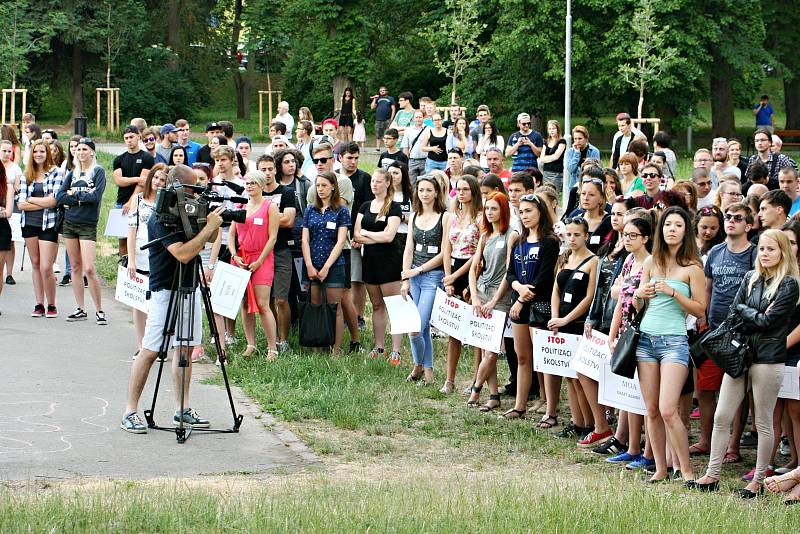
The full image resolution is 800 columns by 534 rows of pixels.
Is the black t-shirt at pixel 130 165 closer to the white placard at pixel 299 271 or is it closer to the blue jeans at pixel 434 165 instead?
the white placard at pixel 299 271

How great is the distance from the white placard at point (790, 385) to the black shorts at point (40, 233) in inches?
375

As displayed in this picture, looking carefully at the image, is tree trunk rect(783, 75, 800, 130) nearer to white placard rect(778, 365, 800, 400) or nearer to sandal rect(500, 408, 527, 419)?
sandal rect(500, 408, 527, 419)

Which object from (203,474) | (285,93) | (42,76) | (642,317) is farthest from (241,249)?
(285,93)

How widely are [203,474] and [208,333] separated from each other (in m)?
5.63

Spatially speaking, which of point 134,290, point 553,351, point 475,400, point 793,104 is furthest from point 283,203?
point 793,104

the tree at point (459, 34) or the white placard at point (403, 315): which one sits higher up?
the tree at point (459, 34)

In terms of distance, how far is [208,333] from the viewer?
14492mm

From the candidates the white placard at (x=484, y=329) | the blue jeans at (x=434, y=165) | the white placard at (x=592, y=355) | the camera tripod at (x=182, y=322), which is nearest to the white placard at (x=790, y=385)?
the white placard at (x=592, y=355)

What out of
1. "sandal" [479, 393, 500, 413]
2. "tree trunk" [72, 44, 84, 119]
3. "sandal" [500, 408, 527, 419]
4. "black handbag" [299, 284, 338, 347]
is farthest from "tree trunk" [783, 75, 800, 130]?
"sandal" [500, 408, 527, 419]

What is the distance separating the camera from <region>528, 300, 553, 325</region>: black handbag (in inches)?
428

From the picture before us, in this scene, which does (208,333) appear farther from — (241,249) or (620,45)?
(620,45)

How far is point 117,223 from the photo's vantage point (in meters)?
15.2

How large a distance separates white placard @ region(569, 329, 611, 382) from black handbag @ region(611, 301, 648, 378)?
464mm

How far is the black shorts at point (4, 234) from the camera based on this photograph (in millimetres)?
15072
